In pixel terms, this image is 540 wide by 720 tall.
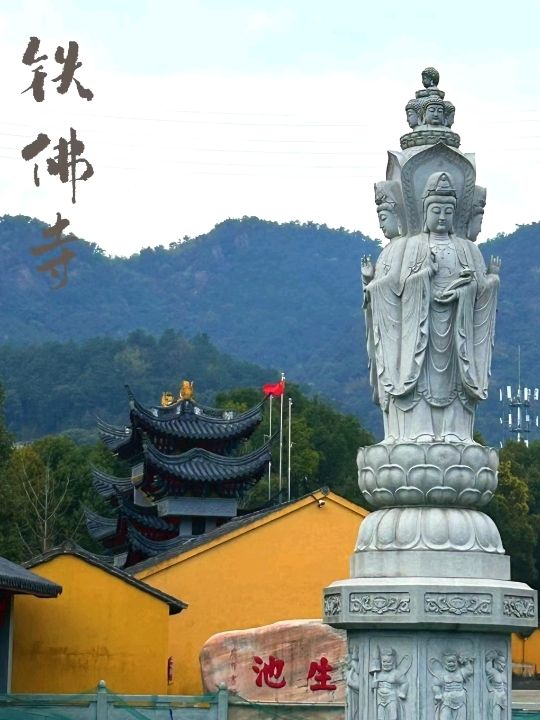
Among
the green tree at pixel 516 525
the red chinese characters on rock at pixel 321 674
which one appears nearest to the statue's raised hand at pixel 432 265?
the red chinese characters on rock at pixel 321 674

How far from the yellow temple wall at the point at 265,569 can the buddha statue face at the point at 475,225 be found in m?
22.8

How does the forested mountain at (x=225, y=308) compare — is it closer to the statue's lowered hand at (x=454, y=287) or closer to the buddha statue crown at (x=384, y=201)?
the buddha statue crown at (x=384, y=201)

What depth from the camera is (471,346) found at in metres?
10.7

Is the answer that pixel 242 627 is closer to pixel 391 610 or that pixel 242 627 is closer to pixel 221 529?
pixel 221 529

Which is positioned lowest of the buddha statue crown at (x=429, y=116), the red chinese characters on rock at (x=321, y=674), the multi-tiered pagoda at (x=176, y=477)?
the red chinese characters on rock at (x=321, y=674)

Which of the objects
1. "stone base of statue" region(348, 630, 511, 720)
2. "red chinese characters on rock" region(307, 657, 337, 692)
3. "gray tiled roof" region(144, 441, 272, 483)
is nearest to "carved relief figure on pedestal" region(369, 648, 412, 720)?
"stone base of statue" region(348, 630, 511, 720)

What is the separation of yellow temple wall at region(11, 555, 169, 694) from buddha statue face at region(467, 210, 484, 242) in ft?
54.3

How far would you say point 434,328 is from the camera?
1059 centimetres

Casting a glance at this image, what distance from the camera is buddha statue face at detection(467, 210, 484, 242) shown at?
10977 millimetres

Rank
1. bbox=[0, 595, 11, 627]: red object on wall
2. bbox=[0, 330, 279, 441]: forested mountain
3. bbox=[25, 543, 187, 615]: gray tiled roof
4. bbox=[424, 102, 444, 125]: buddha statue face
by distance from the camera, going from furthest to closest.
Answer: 1. bbox=[0, 330, 279, 441]: forested mountain
2. bbox=[25, 543, 187, 615]: gray tiled roof
3. bbox=[0, 595, 11, 627]: red object on wall
4. bbox=[424, 102, 444, 125]: buddha statue face

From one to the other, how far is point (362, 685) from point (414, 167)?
3365mm

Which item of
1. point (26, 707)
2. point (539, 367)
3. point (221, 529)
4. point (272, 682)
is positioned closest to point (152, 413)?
point (221, 529)

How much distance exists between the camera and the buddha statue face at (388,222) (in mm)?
11008

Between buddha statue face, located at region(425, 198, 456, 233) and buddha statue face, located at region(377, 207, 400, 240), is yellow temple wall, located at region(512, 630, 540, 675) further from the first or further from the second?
buddha statue face, located at region(425, 198, 456, 233)
